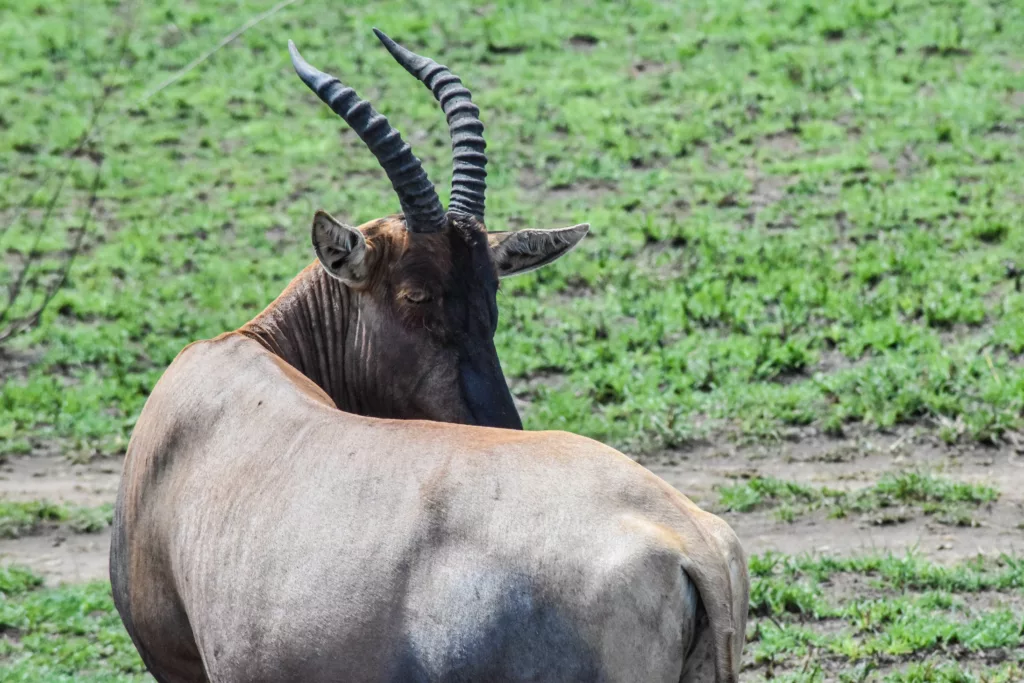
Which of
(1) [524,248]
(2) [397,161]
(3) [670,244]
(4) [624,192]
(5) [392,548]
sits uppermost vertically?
(2) [397,161]

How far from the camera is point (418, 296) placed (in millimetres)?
5539

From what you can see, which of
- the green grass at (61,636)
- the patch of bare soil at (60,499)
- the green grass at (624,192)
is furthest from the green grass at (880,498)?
the patch of bare soil at (60,499)

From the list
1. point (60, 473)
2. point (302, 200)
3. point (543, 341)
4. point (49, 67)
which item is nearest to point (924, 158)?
point (543, 341)

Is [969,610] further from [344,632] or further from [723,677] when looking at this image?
[344,632]

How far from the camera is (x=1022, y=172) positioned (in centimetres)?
1334

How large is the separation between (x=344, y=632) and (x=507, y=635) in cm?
51

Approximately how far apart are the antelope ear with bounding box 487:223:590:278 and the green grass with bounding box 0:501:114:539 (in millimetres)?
3924

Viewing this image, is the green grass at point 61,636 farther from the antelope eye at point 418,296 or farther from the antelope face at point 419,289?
the antelope eye at point 418,296

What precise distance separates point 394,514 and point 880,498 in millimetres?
5182

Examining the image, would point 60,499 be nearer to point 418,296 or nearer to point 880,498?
point 418,296

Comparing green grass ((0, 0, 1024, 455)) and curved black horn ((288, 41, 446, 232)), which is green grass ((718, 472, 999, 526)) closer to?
green grass ((0, 0, 1024, 455))

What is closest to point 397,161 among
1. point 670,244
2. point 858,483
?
point 858,483

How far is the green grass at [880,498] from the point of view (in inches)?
324

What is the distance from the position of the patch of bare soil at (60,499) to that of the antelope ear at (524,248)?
3511mm
